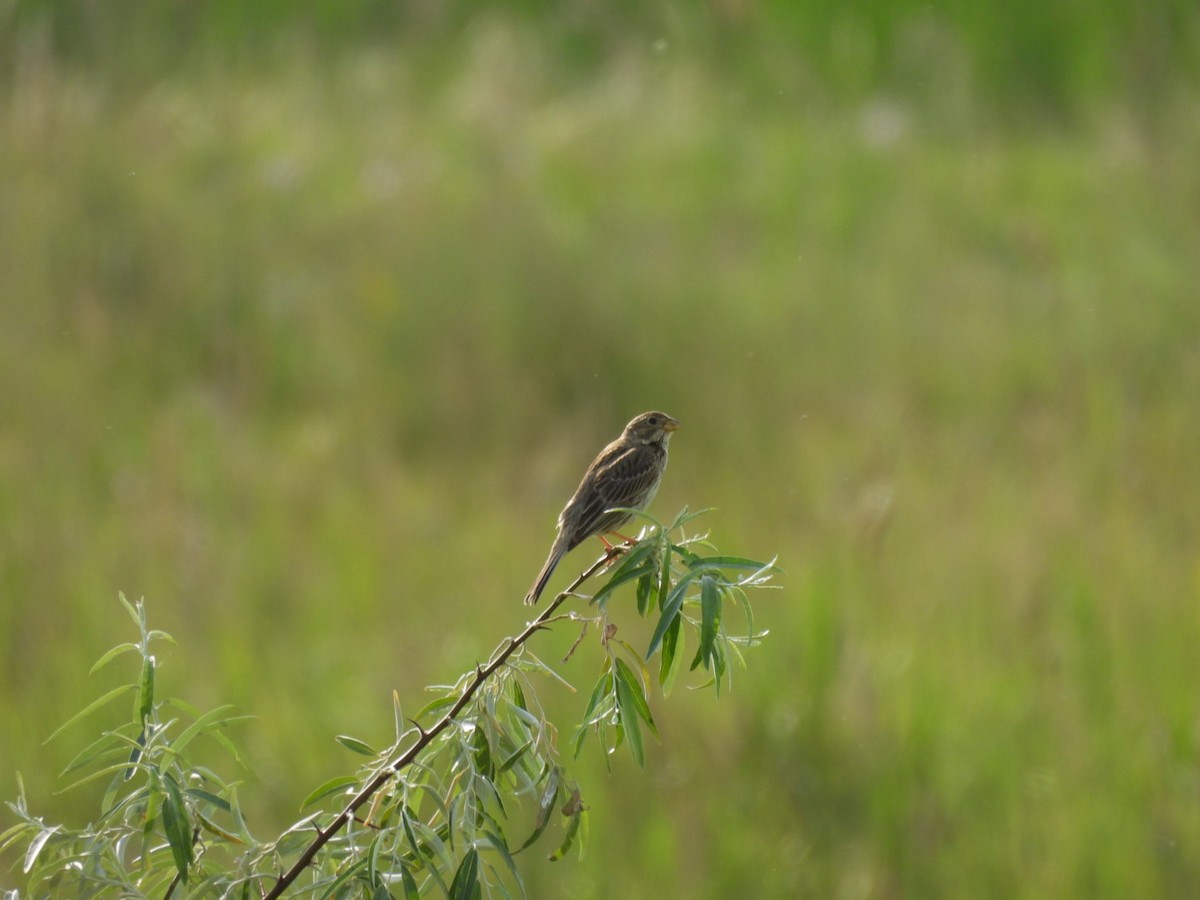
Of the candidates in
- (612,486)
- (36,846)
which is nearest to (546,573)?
(612,486)

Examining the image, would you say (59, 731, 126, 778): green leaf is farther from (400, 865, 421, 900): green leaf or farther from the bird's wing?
the bird's wing

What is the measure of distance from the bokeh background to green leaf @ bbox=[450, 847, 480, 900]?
3983 mm

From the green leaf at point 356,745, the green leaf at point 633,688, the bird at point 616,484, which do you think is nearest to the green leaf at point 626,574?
the green leaf at point 633,688

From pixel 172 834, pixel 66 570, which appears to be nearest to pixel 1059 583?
pixel 66 570

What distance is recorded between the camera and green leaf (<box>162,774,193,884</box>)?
8.08 ft

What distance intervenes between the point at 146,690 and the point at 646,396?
7.09 metres

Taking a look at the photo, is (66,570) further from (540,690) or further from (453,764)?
(453,764)

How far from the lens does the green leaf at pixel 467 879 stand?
2.63 m

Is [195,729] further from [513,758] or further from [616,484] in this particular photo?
[616,484]

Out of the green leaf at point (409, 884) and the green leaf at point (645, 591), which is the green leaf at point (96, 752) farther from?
the green leaf at point (645, 591)

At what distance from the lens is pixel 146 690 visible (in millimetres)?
2590

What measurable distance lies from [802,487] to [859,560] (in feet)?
2.91

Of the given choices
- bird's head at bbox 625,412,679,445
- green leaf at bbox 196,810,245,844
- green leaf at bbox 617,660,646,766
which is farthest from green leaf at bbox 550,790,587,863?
bird's head at bbox 625,412,679,445

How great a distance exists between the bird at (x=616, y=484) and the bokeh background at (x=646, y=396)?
251 centimetres
